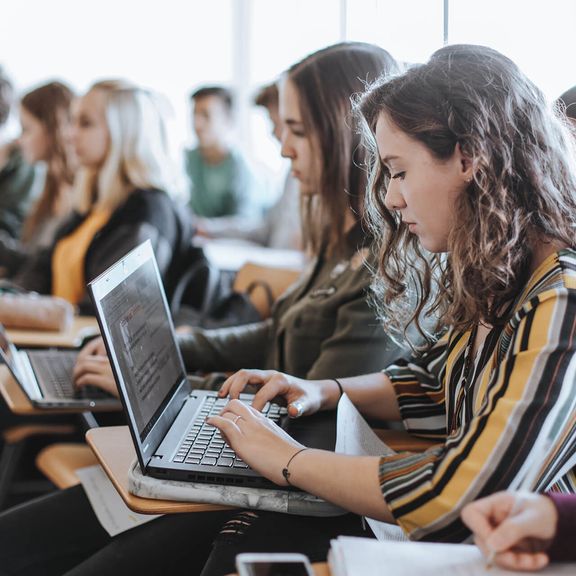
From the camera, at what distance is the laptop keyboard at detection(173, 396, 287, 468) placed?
1.09m

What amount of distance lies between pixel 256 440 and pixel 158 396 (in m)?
0.22

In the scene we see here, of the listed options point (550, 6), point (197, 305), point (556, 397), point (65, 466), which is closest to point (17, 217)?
point (197, 305)

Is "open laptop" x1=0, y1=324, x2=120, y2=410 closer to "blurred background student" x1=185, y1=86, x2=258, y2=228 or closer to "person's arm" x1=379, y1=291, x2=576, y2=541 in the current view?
"person's arm" x1=379, y1=291, x2=576, y2=541

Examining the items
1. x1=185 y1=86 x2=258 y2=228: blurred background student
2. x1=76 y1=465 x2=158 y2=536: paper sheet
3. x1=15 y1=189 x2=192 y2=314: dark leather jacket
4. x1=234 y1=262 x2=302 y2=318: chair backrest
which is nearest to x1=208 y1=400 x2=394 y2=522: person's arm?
x1=76 y1=465 x2=158 y2=536: paper sheet

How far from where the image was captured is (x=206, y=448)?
3.73ft

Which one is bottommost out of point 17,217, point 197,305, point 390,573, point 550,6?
point 17,217

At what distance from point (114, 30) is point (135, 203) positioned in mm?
3428

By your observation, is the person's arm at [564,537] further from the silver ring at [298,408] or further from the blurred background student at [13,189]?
the blurred background student at [13,189]

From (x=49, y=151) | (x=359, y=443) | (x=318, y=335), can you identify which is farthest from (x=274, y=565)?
(x=49, y=151)

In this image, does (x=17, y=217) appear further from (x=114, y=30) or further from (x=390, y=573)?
(x=390, y=573)

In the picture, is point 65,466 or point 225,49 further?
point 225,49

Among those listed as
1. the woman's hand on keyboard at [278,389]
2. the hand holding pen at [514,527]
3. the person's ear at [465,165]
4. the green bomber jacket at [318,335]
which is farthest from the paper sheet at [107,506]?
the person's ear at [465,165]

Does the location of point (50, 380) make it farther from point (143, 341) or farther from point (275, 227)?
point (275, 227)

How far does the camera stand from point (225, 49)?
5.59 m
